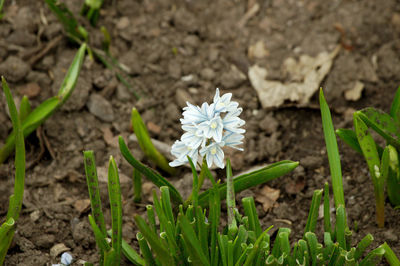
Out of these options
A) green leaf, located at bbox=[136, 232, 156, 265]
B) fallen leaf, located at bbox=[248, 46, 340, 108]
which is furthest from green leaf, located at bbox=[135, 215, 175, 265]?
fallen leaf, located at bbox=[248, 46, 340, 108]

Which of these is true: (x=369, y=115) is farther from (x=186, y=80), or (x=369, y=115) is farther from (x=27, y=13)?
(x=27, y=13)

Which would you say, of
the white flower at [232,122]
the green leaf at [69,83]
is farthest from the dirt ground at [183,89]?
the white flower at [232,122]

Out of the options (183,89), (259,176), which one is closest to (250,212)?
(259,176)

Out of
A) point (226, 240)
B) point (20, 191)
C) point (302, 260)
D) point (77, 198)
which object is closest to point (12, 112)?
point (20, 191)

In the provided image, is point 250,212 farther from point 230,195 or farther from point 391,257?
point 391,257

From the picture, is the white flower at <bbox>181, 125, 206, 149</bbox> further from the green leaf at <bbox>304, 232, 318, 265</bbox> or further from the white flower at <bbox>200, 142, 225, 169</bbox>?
the green leaf at <bbox>304, 232, 318, 265</bbox>
